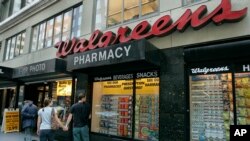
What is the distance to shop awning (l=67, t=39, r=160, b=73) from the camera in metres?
8.02

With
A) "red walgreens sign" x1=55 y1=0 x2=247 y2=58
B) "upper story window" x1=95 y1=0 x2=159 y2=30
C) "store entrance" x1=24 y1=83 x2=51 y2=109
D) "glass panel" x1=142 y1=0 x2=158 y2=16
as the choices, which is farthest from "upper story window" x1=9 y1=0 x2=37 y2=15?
"glass panel" x1=142 y1=0 x2=158 y2=16

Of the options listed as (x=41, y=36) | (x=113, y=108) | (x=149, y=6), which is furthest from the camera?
(x=41, y=36)

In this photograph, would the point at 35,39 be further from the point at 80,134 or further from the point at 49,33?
the point at 80,134

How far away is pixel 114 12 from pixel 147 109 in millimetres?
4346

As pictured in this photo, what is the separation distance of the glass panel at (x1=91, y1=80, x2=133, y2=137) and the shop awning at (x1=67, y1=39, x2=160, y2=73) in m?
0.70

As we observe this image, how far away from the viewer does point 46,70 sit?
39.4 feet

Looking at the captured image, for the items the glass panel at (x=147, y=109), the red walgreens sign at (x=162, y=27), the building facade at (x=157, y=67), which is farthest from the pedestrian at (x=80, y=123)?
the red walgreens sign at (x=162, y=27)

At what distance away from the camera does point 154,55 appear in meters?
8.36

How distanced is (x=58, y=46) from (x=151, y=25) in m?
5.31

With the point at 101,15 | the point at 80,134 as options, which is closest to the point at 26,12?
the point at 101,15

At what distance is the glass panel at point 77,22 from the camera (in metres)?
12.7

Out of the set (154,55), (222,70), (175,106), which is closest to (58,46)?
(154,55)

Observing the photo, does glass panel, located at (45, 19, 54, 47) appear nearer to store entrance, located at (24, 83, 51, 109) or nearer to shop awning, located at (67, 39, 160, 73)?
store entrance, located at (24, 83, 51, 109)

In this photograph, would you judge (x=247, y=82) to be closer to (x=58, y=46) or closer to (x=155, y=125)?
(x=155, y=125)
